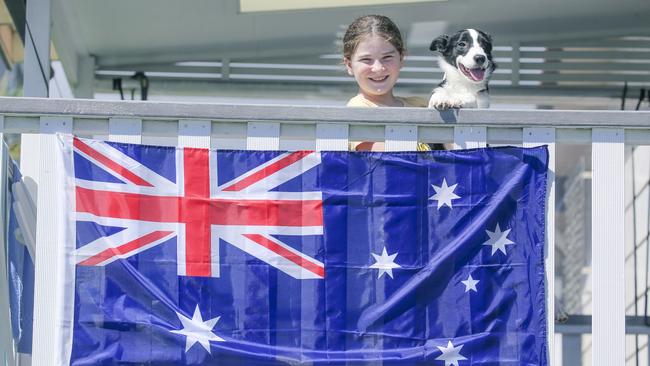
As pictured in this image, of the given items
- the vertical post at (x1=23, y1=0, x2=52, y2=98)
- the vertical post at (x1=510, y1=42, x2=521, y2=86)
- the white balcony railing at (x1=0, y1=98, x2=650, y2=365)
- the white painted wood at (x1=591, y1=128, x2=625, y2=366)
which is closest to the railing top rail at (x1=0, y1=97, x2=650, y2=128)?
the white balcony railing at (x1=0, y1=98, x2=650, y2=365)

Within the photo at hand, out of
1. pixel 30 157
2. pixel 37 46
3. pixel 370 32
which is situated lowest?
pixel 30 157

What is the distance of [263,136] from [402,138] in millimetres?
513

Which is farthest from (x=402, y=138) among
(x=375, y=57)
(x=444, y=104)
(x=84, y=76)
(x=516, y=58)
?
(x=84, y=76)

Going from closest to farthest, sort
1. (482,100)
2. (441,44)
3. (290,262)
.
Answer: (290,262) → (482,100) → (441,44)

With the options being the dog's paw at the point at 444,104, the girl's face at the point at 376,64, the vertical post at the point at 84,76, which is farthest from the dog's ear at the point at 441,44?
the vertical post at the point at 84,76

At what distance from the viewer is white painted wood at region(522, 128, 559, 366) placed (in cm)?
453

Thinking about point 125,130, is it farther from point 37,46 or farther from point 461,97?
point 37,46

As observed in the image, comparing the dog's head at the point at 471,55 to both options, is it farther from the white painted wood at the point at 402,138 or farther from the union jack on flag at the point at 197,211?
the union jack on flag at the point at 197,211

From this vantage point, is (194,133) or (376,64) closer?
(194,133)

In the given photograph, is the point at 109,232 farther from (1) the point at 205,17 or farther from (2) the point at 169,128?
(1) the point at 205,17

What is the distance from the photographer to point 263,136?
4.60m

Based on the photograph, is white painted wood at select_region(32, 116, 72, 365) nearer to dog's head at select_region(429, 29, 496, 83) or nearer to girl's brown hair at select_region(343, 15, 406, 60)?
girl's brown hair at select_region(343, 15, 406, 60)

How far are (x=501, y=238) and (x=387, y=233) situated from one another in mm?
417

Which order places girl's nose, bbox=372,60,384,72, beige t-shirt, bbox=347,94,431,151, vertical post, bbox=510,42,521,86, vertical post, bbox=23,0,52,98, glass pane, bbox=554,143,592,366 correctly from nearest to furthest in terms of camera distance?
beige t-shirt, bbox=347,94,431,151 → girl's nose, bbox=372,60,384,72 → vertical post, bbox=23,0,52,98 → vertical post, bbox=510,42,521,86 → glass pane, bbox=554,143,592,366
